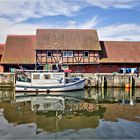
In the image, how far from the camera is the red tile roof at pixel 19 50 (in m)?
39.3

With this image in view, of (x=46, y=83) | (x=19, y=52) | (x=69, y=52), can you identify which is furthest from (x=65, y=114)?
(x=19, y=52)

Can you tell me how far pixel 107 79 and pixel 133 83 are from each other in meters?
3.42

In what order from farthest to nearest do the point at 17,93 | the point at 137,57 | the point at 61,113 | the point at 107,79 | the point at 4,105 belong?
the point at 137,57 → the point at 107,79 → the point at 17,93 → the point at 4,105 → the point at 61,113

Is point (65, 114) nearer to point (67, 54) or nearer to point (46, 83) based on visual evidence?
point (46, 83)

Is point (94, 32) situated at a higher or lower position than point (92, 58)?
higher

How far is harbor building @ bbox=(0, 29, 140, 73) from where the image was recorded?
1565 inches

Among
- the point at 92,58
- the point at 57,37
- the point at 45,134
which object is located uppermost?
the point at 57,37

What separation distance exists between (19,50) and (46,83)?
442 inches

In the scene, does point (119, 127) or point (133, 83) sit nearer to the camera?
point (119, 127)

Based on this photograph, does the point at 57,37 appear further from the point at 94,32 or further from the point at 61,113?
the point at 61,113

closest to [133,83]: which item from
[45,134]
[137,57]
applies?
[137,57]

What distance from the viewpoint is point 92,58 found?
40.5 m

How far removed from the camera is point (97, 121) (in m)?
16.2

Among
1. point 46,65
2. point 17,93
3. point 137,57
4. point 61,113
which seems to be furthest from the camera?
point 137,57
